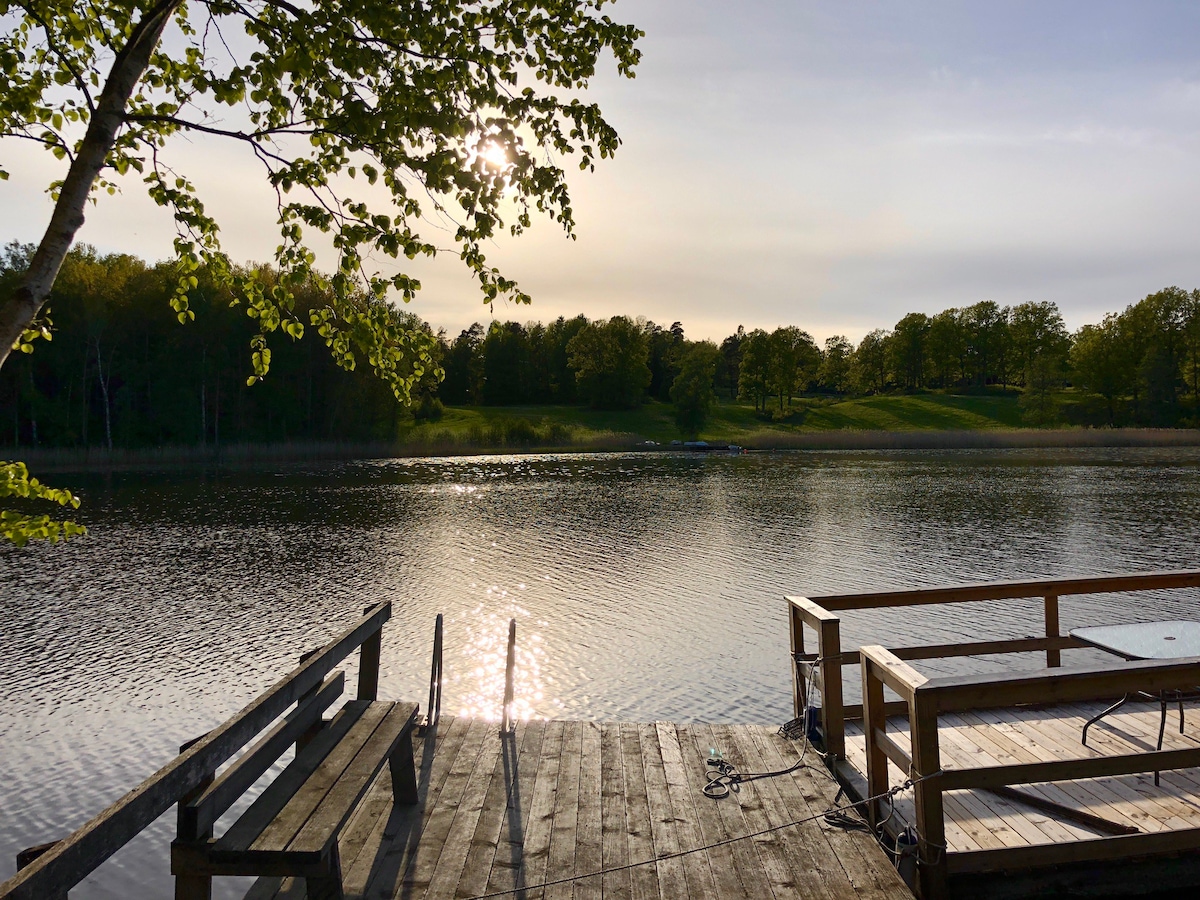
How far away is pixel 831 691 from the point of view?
573cm

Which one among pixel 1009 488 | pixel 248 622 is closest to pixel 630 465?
pixel 1009 488

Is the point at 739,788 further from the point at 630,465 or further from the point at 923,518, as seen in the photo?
the point at 630,465

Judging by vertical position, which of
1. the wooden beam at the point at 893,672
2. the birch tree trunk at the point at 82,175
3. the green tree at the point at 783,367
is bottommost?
the wooden beam at the point at 893,672

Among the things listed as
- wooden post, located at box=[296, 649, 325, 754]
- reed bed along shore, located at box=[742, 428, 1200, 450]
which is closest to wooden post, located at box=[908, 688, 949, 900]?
wooden post, located at box=[296, 649, 325, 754]

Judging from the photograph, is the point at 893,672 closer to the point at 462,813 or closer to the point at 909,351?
the point at 462,813

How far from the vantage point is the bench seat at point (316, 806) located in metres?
3.12

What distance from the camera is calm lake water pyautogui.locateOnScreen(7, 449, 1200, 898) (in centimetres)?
970

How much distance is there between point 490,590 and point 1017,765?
1330 cm

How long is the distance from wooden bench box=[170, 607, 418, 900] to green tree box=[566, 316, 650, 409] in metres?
84.3

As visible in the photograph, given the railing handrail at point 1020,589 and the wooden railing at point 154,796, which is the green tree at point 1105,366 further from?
the wooden railing at point 154,796

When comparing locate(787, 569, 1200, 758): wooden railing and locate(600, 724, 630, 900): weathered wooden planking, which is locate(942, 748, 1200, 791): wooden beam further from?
locate(600, 724, 630, 900): weathered wooden planking

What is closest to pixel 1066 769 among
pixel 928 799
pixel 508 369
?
pixel 928 799

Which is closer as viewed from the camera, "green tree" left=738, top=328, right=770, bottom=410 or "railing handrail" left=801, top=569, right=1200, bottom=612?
"railing handrail" left=801, top=569, right=1200, bottom=612

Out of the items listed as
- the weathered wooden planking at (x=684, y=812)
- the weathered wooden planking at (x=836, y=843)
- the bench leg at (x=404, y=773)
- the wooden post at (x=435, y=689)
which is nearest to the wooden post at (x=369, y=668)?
the wooden post at (x=435, y=689)
